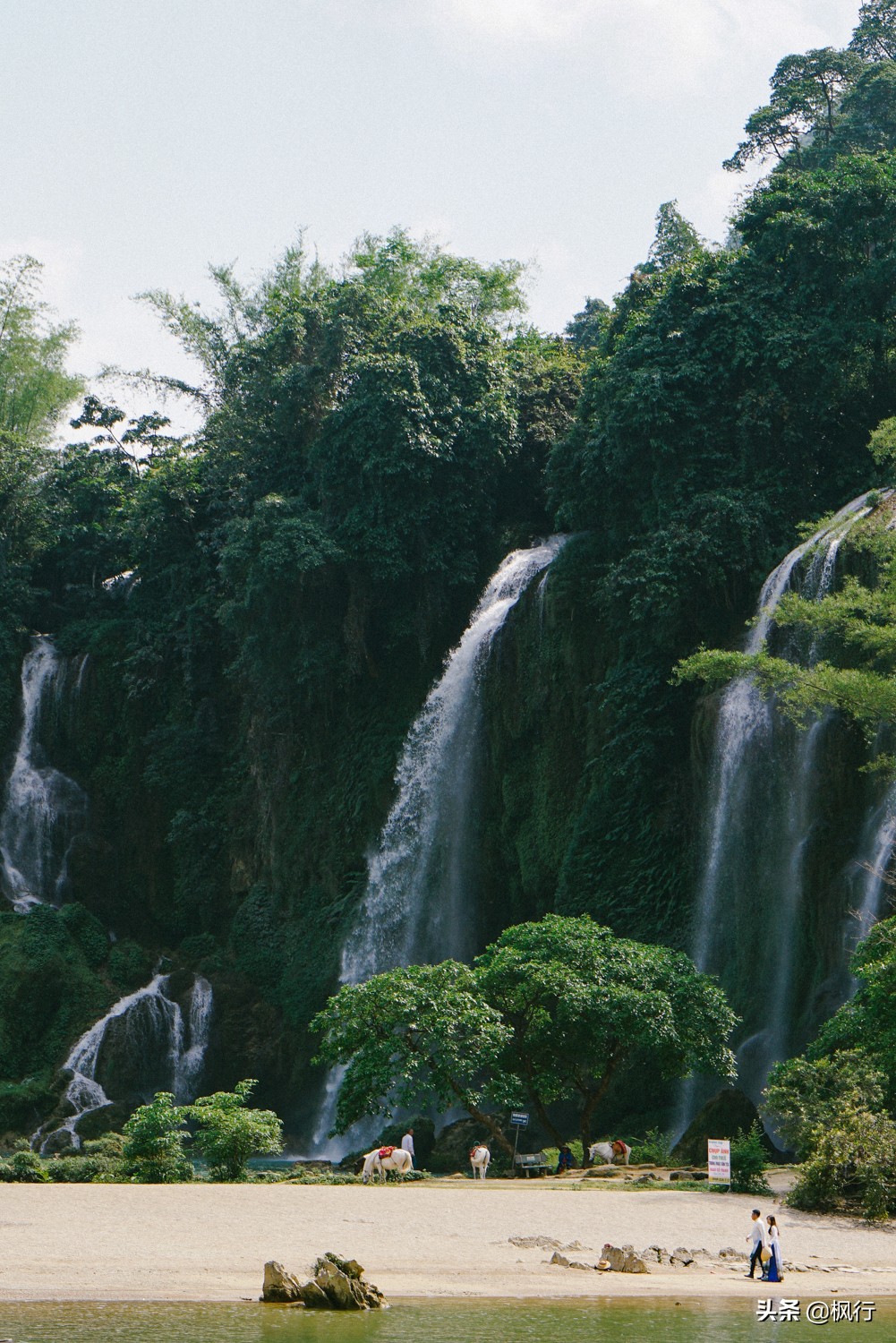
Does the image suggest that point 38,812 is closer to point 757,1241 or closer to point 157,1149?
point 157,1149

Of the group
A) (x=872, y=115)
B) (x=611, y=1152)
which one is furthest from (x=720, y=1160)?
(x=872, y=115)

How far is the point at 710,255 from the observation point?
3231cm

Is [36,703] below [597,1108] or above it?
above

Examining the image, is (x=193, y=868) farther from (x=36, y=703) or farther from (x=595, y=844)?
(x=595, y=844)

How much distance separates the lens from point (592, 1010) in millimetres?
20141

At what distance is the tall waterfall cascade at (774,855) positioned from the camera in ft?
71.1

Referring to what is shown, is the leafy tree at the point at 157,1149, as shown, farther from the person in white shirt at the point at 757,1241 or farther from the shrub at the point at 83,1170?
the person in white shirt at the point at 757,1241

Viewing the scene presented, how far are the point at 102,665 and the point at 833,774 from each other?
2187 cm

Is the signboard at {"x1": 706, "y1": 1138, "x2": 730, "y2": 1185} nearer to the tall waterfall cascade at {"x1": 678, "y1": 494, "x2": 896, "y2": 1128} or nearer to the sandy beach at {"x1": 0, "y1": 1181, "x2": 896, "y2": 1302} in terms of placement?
the sandy beach at {"x1": 0, "y1": 1181, "x2": 896, "y2": 1302}

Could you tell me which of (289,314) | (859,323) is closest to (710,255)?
(859,323)

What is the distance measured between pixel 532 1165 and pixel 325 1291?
9029mm

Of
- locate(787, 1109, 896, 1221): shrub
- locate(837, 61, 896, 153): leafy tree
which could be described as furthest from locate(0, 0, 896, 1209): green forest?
locate(787, 1109, 896, 1221): shrub

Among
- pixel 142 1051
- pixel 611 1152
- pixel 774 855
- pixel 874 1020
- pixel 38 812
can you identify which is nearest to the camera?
pixel 874 1020

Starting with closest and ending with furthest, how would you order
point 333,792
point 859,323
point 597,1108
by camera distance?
1. point 597,1108
2. point 859,323
3. point 333,792
